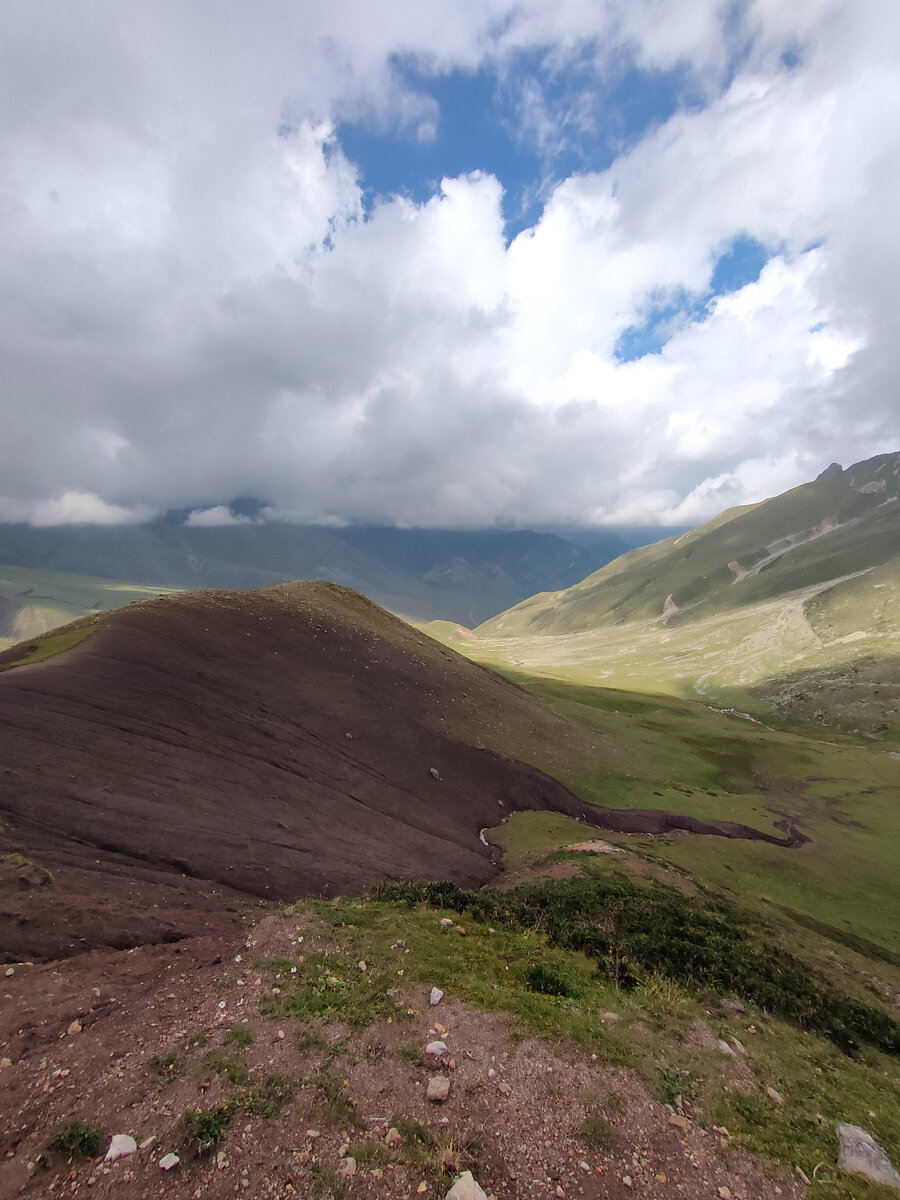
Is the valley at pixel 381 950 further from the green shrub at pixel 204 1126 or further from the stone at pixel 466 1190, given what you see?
the stone at pixel 466 1190

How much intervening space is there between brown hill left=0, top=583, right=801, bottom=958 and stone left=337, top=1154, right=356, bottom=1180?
10709 millimetres

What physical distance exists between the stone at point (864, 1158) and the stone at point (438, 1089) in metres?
7.72

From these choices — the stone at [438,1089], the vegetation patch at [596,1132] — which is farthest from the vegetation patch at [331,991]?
the vegetation patch at [596,1132]

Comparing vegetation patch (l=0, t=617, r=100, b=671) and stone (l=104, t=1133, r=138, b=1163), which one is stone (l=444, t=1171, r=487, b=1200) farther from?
vegetation patch (l=0, t=617, r=100, b=671)

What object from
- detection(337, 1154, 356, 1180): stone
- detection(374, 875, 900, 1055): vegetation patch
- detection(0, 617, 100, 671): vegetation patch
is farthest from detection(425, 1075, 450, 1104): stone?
detection(0, 617, 100, 671): vegetation patch

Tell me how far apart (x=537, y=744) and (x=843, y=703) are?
103761 mm

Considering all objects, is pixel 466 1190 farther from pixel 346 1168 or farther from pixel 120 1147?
pixel 120 1147

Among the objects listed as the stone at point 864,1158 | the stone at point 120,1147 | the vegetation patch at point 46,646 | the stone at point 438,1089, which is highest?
the vegetation patch at point 46,646

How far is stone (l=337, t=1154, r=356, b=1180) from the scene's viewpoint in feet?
27.3

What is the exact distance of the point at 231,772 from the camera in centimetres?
3178

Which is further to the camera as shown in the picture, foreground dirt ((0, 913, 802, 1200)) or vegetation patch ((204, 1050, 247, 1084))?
vegetation patch ((204, 1050, 247, 1084))

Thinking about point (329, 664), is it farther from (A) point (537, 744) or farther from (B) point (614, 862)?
(B) point (614, 862)

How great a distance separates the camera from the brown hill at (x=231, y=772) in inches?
786

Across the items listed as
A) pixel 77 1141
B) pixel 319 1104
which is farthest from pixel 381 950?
pixel 77 1141
